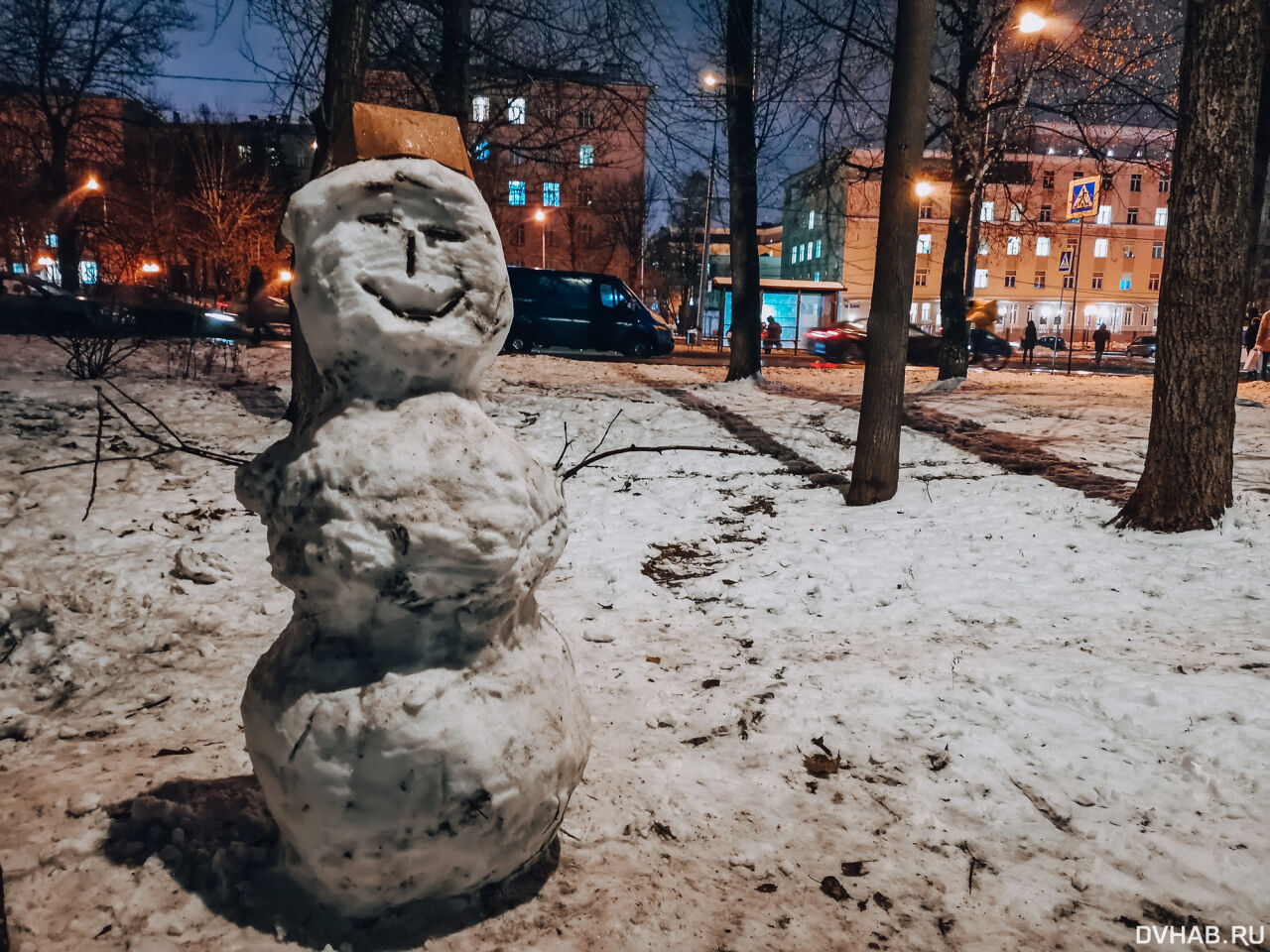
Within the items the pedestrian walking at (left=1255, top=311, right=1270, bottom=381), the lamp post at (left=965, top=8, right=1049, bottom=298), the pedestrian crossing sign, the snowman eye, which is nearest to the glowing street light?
the lamp post at (left=965, top=8, right=1049, bottom=298)

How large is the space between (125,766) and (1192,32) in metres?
7.21

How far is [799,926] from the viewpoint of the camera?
89.0 inches

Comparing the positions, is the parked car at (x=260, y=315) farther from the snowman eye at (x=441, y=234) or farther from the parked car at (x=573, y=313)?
the snowman eye at (x=441, y=234)

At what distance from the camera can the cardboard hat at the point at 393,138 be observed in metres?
2.00

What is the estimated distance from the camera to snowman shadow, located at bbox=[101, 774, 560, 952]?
2.07m

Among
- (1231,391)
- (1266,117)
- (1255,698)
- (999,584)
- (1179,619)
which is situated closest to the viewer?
(1255,698)

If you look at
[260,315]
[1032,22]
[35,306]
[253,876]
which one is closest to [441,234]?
[253,876]

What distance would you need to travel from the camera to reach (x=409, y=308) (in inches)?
76.6

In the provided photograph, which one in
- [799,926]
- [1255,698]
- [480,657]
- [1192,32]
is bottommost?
Result: [799,926]

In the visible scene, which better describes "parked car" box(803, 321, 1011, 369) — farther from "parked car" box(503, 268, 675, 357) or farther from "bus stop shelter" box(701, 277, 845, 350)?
"parked car" box(503, 268, 675, 357)

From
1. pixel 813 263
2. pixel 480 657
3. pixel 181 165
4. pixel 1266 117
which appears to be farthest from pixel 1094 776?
pixel 813 263

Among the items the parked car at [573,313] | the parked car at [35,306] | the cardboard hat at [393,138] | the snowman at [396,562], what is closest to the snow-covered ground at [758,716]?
the snowman at [396,562]

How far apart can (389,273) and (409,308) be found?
0.09 meters

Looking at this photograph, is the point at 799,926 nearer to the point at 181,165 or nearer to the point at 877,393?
the point at 877,393
